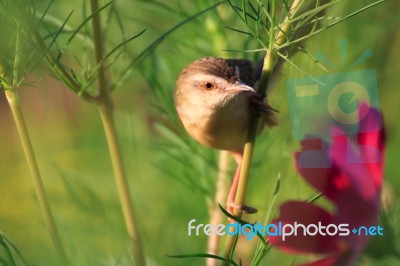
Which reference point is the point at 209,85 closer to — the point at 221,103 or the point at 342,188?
the point at 221,103

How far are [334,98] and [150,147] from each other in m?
0.27

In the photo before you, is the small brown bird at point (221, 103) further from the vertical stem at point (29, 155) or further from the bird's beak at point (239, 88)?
the vertical stem at point (29, 155)

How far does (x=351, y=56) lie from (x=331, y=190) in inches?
6.8

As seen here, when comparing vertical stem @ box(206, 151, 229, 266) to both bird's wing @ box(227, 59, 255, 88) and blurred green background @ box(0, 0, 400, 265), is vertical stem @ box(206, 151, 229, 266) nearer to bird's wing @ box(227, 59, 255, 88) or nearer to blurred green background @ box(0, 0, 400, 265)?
blurred green background @ box(0, 0, 400, 265)

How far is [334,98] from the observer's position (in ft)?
2.53

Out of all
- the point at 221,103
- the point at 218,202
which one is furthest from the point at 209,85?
the point at 218,202

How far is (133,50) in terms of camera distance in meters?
0.90

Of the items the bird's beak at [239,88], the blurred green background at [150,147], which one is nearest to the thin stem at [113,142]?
the blurred green background at [150,147]

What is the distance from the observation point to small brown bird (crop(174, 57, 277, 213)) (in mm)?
780

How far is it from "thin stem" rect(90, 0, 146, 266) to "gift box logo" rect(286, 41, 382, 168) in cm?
20

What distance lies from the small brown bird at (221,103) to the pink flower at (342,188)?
2.3 inches

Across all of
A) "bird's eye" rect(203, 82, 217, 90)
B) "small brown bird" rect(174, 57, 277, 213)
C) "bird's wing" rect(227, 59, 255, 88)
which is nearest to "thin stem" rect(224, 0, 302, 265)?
"small brown bird" rect(174, 57, 277, 213)

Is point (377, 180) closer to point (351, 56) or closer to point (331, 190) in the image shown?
point (331, 190)

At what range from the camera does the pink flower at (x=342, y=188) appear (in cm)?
71
